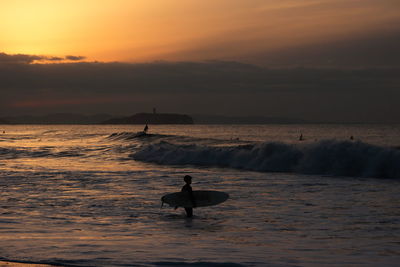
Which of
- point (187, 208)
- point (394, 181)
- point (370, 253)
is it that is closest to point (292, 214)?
point (187, 208)

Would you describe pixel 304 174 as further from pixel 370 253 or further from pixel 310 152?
pixel 370 253

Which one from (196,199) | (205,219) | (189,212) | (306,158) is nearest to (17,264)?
(205,219)

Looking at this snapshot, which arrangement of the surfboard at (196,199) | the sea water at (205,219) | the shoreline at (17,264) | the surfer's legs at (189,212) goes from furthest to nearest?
the surfboard at (196,199) → the surfer's legs at (189,212) → the sea water at (205,219) → the shoreline at (17,264)

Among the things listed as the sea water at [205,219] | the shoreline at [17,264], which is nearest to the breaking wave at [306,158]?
the sea water at [205,219]

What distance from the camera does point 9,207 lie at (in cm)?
1427

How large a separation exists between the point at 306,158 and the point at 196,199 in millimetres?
16583

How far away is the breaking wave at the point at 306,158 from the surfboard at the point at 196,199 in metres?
13.6

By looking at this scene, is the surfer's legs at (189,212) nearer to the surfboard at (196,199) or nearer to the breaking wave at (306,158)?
the surfboard at (196,199)

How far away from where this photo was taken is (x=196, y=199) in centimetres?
1392

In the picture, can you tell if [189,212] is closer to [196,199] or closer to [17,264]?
[196,199]

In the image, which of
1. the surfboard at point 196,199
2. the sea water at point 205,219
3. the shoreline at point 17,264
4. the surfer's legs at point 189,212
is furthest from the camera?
the surfboard at point 196,199

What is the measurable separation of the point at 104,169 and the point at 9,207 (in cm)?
1314

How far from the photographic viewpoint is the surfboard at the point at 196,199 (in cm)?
1343

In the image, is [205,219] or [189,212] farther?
[189,212]
